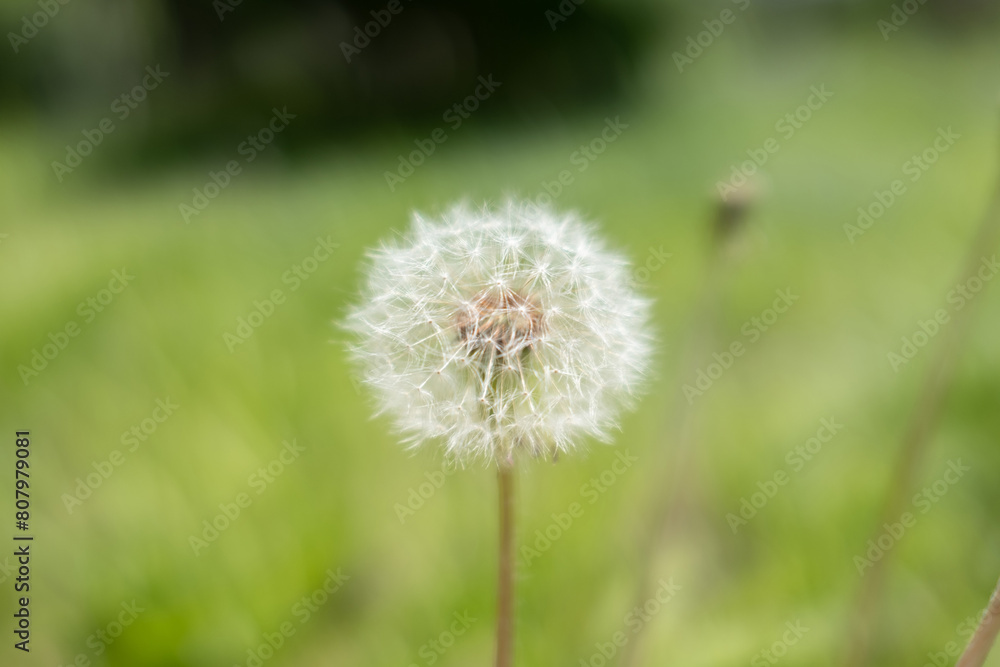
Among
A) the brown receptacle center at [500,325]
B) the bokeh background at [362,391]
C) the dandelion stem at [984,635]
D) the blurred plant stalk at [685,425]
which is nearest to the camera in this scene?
the dandelion stem at [984,635]

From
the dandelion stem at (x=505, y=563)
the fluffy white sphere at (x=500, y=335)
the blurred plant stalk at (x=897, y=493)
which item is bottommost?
the dandelion stem at (x=505, y=563)

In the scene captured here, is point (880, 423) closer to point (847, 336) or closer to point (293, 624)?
point (847, 336)

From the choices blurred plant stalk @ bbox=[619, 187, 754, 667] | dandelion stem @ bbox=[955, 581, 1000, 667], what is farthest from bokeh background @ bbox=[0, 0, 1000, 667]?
dandelion stem @ bbox=[955, 581, 1000, 667]

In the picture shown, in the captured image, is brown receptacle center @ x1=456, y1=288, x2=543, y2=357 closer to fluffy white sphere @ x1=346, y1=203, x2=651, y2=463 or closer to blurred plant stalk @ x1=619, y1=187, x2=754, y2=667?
fluffy white sphere @ x1=346, y1=203, x2=651, y2=463

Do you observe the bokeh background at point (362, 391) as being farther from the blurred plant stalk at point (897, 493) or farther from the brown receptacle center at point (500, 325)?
the brown receptacle center at point (500, 325)

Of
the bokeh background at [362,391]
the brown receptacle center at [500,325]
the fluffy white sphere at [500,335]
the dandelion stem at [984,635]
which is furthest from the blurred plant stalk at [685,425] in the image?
the dandelion stem at [984,635]

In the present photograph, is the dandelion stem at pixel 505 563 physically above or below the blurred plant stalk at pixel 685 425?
below

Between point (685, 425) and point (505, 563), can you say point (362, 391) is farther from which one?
point (505, 563)
